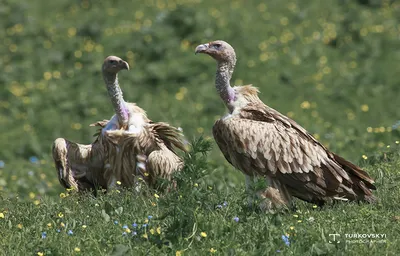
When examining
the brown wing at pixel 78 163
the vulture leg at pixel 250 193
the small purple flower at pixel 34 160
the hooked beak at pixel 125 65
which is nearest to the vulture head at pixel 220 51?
the hooked beak at pixel 125 65

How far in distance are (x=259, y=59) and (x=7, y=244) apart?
9735mm

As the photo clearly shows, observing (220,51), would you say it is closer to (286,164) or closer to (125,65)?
(125,65)

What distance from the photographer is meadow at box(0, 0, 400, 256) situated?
7.25m

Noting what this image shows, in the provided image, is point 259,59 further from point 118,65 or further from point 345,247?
point 345,247

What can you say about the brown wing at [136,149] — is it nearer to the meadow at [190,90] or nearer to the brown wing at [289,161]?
the meadow at [190,90]

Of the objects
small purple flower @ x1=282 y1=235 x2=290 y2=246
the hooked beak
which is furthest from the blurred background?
small purple flower @ x1=282 y1=235 x2=290 y2=246

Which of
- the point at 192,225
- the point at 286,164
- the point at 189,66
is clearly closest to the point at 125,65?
the point at 286,164

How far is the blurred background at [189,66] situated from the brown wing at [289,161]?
4.36 meters

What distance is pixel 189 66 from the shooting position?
16031mm

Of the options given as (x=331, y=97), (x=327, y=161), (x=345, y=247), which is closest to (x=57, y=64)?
(x=331, y=97)

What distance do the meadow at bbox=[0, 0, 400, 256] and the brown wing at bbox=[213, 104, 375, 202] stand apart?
0.66 ft

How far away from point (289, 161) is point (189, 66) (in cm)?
835

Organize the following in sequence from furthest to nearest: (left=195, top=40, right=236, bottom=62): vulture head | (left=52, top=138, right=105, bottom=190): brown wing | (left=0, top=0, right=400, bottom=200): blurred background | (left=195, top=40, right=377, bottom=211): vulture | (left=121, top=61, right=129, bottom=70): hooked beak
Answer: (left=0, top=0, right=400, bottom=200): blurred background, (left=52, top=138, right=105, bottom=190): brown wing, (left=121, top=61, right=129, bottom=70): hooked beak, (left=195, top=40, right=236, bottom=62): vulture head, (left=195, top=40, right=377, bottom=211): vulture

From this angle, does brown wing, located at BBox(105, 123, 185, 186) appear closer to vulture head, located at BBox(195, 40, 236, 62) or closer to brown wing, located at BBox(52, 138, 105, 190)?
brown wing, located at BBox(52, 138, 105, 190)
